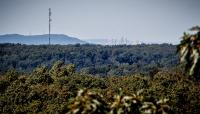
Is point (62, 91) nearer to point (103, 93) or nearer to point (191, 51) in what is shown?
point (103, 93)

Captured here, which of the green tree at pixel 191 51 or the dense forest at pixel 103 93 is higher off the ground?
the green tree at pixel 191 51

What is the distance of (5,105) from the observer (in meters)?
55.2

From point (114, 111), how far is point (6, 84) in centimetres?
5287

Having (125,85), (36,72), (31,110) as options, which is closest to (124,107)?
(31,110)

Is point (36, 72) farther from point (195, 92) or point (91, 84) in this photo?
point (195, 92)

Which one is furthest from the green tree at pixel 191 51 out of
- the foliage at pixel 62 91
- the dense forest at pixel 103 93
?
the foliage at pixel 62 91

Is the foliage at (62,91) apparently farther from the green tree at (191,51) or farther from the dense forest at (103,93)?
the green tree at (191,51)

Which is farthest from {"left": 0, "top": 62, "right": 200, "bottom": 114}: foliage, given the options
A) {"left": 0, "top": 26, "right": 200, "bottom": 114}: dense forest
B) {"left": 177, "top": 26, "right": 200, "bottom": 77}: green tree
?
{"left": 177, "top": 26, "right": 200, "bottom": 77}: green tree

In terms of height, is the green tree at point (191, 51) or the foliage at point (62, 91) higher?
the green tree at point (191, 51)

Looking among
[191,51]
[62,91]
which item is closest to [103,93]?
[62,91]

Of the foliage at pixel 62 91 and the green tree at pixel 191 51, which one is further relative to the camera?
the foliage at pixel 62 91

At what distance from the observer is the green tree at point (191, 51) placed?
14.4 m

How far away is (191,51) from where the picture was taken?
14.6 m

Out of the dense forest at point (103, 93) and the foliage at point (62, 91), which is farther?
the foliage at point (62, 91)
